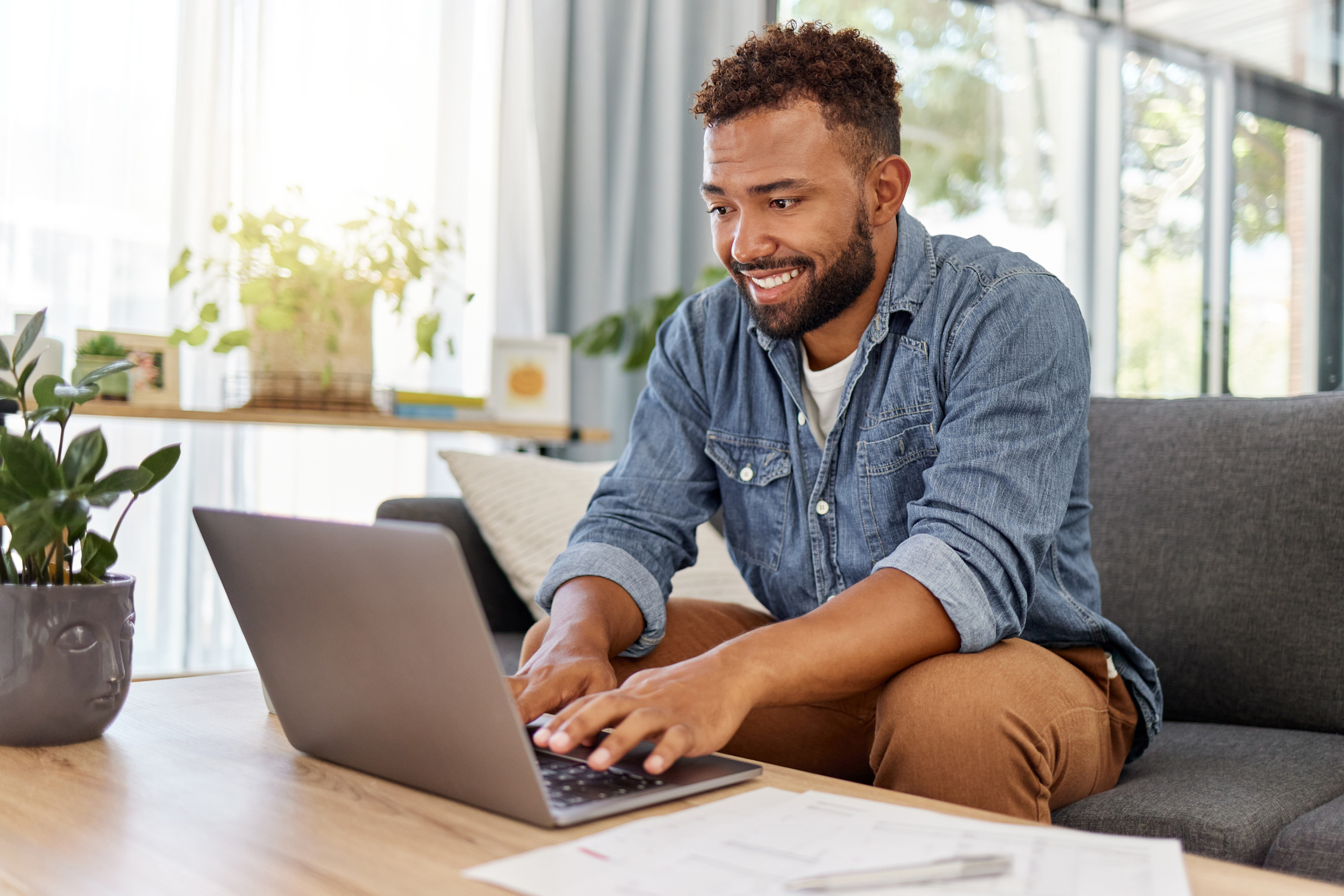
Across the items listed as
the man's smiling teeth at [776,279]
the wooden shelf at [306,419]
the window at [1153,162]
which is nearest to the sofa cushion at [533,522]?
the wooden shelf at [306,419]

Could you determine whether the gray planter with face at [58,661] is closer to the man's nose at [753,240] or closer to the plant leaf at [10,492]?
the plant leaf at [10,492]

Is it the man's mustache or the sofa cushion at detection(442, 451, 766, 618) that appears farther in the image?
the sofa cushion at detection(442, 451, 766, 618)

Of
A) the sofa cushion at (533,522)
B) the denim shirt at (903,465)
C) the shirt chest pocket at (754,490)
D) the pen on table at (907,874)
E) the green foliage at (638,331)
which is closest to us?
the pen on table at (907,874)

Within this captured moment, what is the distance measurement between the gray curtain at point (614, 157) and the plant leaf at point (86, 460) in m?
1.84

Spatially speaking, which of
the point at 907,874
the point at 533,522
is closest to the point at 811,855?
the point at 907,874

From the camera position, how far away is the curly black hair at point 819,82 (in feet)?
3.88

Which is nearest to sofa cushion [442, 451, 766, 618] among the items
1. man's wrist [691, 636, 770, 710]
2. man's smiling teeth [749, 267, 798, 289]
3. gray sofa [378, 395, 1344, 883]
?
gray sofa [378, 395, 1344, 883]

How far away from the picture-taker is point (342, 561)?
2.24 ft

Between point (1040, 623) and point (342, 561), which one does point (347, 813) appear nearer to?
point (342, 561)

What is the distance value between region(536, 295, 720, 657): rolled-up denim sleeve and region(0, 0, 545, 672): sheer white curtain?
109 centimetres

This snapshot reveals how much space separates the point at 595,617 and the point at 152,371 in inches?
43.4

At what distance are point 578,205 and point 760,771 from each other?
206 cm

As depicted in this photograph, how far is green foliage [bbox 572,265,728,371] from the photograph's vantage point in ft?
8.18

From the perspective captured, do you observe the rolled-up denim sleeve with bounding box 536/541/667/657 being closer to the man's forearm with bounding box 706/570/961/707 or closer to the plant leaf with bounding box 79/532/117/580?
the man's forearm with bounding box 706/570/961/707
